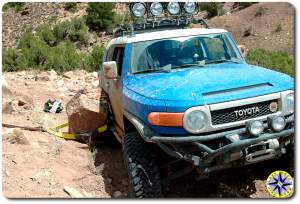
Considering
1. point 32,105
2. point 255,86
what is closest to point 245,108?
point 255,86

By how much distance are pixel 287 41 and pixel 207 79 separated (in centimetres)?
2188

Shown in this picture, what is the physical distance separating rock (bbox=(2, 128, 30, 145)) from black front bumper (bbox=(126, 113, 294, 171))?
2.61 meters

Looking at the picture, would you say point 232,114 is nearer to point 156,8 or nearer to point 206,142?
point 206,142

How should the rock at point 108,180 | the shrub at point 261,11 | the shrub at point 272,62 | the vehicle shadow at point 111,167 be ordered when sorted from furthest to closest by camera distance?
the shrub at point 261,11, the shrub at point 272,62, the rock at point 108,180, the vehicle shadow at point 111,167

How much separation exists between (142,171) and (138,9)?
2.65 meters

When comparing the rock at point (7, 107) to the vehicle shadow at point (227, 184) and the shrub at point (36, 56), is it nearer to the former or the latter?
the vehicle shadow at point (227, 184)

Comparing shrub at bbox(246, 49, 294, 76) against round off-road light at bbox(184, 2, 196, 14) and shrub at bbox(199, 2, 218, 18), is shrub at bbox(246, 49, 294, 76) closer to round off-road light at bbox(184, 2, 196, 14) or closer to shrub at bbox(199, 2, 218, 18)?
round off-road light at bbox(184, 2, 196, 14)

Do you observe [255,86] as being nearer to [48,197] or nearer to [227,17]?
[48,197]

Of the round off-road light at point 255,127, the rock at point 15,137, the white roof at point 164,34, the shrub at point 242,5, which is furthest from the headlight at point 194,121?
the shrub at point 242,5

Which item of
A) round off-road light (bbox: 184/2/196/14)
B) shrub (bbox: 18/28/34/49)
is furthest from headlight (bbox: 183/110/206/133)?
shrub (bbox: 18/28/34/49)

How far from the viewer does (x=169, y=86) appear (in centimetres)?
501

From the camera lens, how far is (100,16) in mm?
29109

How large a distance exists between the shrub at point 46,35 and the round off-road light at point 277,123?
22.5 metres
